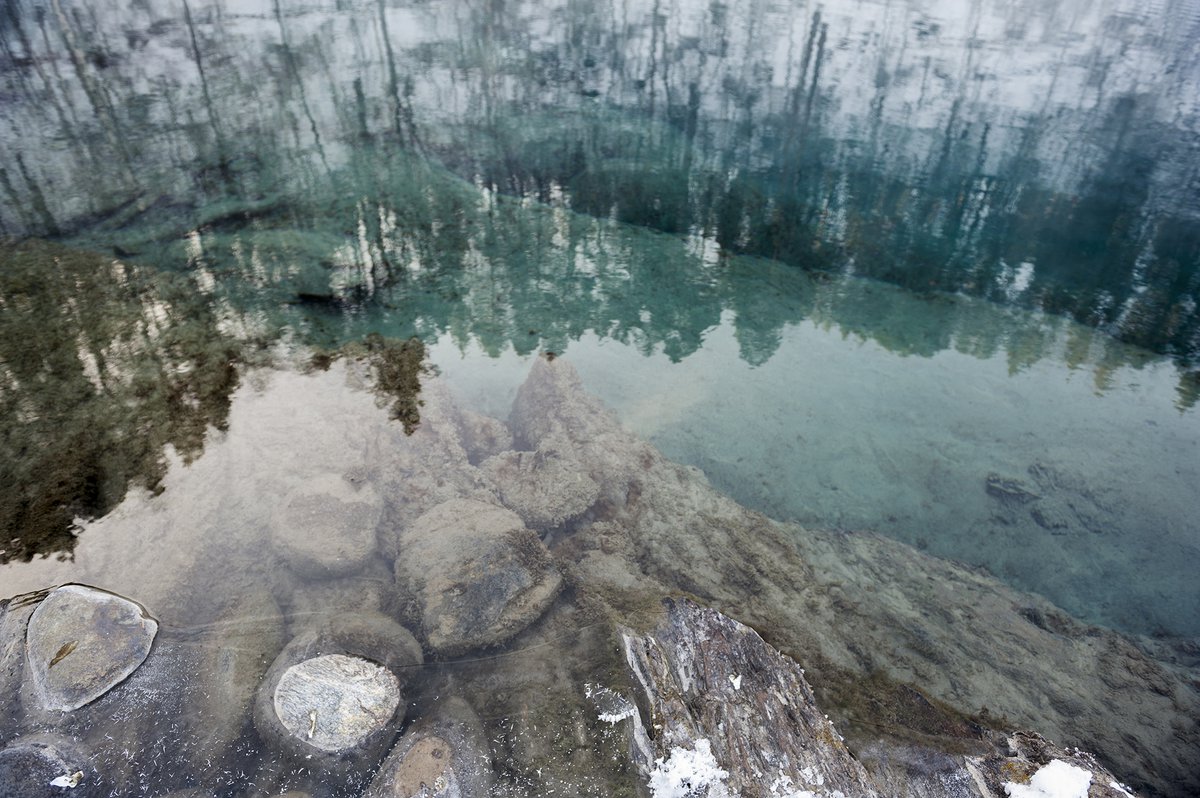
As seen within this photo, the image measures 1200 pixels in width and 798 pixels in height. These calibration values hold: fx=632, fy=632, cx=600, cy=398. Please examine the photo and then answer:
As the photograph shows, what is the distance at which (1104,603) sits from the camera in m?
3.87

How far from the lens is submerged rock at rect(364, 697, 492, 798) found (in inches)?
95.5

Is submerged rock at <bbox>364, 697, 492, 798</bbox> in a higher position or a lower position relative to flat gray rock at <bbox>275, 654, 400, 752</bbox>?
lower

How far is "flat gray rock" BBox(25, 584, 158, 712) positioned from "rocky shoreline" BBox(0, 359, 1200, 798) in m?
0.01

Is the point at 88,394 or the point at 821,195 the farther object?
the point at 821,195

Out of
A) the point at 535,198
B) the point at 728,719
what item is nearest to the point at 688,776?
the point at 728,719

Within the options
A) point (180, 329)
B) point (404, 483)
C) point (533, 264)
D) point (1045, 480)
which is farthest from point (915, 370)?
point (180, 329)

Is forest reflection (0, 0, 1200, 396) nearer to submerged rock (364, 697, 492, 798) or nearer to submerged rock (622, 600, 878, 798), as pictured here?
submerged rock (622, 600, 878, 798)

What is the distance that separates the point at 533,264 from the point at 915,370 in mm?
3840

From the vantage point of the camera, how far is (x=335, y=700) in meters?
2.65

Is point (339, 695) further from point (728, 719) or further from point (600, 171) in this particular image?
point (600, 171)

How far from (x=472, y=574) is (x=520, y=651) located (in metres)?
0.48

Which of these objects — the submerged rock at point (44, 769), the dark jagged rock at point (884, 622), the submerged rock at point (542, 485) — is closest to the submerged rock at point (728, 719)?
the dark jagged rock at point (884, 622)

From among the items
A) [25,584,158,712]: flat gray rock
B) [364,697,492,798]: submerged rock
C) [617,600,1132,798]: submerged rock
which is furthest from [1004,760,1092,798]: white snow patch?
[25,584,158,712]: flat gray rock

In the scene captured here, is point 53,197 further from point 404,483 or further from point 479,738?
point 479,738
